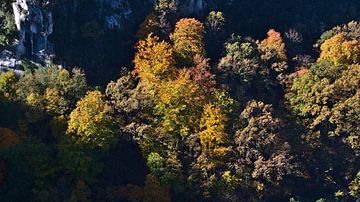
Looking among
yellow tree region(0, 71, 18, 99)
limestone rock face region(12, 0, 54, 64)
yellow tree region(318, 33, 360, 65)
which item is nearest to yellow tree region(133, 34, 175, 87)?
limestone rock face region(12, 0, 54, 64)

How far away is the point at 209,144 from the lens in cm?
7056

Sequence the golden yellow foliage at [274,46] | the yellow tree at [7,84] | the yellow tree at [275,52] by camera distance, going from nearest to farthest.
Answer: the yellow tree at [7,84] < the yellow tree at [275,52] < the golden yellow foliage at [274,46]

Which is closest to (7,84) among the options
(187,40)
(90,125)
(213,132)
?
(90,125)

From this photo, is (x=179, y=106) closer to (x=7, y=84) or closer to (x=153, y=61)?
(x=153, y=61)

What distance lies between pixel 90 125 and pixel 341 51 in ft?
111

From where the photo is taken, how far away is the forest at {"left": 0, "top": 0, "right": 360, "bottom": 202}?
2616 inches

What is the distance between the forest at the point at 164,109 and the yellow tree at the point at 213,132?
0.16m

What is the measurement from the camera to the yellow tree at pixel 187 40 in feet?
251

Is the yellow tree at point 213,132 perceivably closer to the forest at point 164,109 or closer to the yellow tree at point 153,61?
the forest at point 164,109

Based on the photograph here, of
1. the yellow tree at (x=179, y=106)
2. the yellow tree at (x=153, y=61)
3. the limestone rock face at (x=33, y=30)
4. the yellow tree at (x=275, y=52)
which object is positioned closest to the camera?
the limestone rock face at (x=33, y=30)

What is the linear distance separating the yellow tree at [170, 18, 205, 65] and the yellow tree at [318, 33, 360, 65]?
15951 millimetres

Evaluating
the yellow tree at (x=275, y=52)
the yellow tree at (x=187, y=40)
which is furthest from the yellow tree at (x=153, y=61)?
the yellow tree at (x=275, y=52)

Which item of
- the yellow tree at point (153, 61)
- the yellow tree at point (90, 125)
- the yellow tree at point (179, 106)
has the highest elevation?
the yellow tree at point (153, 61)

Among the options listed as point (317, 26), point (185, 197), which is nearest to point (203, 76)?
point (185, 197)
